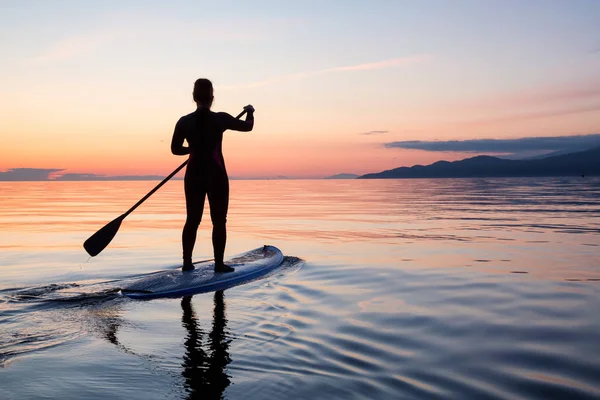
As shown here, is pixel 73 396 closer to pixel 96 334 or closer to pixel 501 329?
pixel 96 334

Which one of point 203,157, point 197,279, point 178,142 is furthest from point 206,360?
point 178,142

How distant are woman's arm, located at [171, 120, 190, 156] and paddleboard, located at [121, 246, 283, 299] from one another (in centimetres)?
174

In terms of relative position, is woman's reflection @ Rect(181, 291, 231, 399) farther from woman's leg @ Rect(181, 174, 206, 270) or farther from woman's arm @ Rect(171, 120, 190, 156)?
woman's arm @ Rect(171, 120, 190, 156)

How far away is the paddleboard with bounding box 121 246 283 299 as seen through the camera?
260 inches

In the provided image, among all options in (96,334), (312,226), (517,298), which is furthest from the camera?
(312,226)

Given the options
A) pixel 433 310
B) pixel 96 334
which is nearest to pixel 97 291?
pixel 96 334

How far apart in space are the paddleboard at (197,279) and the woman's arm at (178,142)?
174cm

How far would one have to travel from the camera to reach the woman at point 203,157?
24.5 ft

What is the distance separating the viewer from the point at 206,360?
13.1 feet

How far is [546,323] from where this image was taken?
5.11m

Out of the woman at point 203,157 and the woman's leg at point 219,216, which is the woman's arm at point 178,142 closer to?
the woman at point 203,157

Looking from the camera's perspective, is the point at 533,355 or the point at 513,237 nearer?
the point at 533,355

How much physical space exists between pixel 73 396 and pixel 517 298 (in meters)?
5.02

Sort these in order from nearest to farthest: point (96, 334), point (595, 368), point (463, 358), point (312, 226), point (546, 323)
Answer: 1. point (595, 368)
2. point (463, 358)
3. point (96, 334)
4. point (546, 323)
5. point (312, 226)
